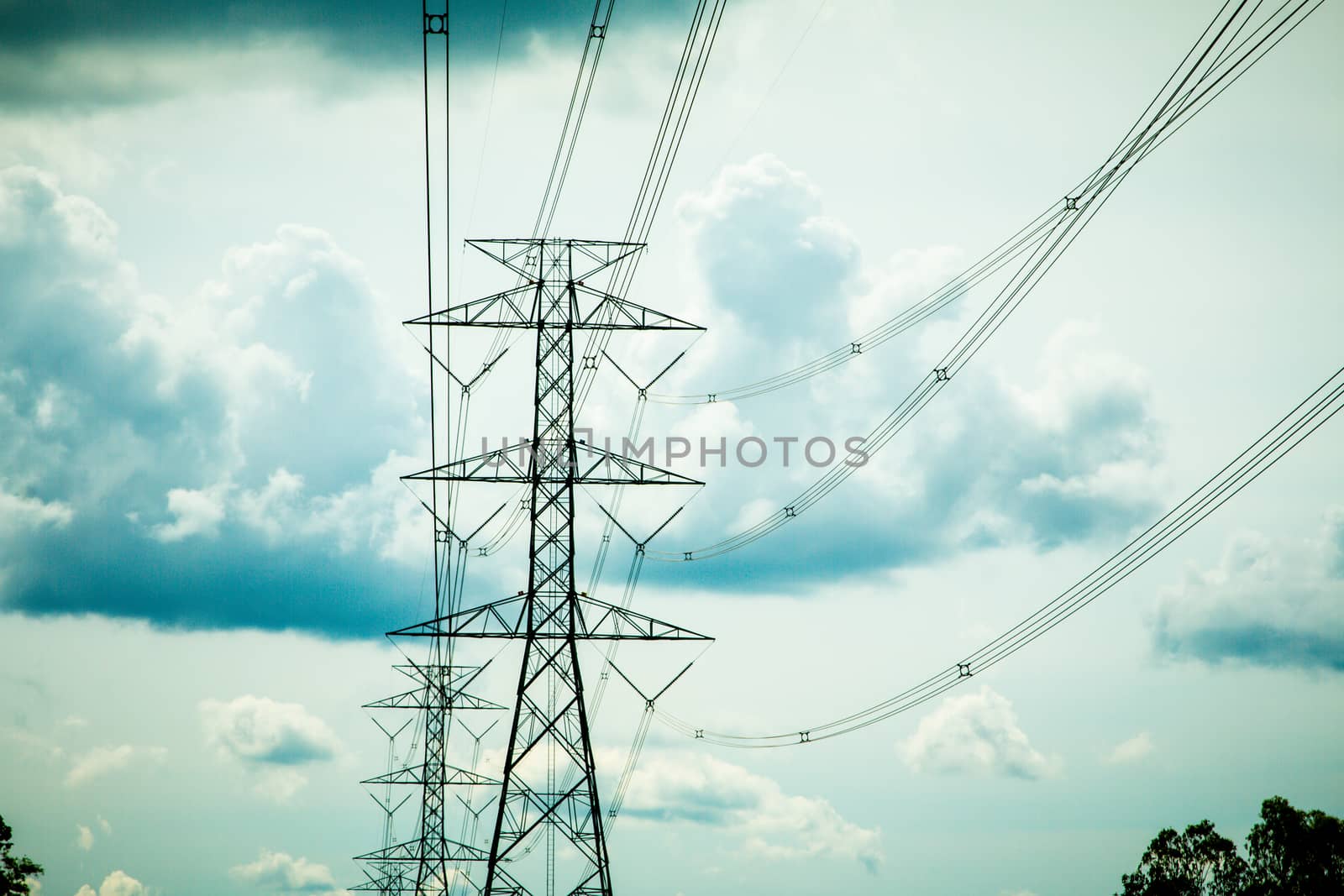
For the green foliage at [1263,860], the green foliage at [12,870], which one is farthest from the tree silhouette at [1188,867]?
the green foliage at [12,870]

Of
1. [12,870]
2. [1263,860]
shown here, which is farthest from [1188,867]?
[12,870]

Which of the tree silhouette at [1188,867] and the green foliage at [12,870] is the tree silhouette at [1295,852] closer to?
the tree silhouette at [1188,867]

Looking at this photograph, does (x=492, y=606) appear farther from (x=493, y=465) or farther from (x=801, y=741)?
(x=801, y=741)

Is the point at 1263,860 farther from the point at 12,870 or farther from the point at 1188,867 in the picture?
the point at 12,870

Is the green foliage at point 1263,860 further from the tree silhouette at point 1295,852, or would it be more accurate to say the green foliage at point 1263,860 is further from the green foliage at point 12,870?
the green foliage at point 12,870

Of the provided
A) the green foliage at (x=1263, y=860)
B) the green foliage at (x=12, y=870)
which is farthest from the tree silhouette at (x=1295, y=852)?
the green foliage at (x=12, y=870)

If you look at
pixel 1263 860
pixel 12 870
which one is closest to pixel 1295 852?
pixel 1263 860

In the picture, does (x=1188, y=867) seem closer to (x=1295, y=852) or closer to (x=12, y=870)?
(x=1295, y=852)

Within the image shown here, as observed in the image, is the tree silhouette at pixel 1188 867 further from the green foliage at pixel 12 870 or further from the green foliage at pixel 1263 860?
the green foliage at pixel 12 870
